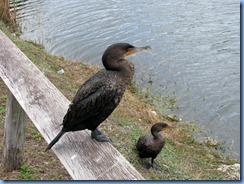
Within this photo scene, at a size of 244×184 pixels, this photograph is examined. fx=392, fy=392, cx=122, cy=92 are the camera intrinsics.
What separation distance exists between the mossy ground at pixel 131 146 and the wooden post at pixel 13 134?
0.11 m

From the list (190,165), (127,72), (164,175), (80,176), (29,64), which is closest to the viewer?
(80,176)

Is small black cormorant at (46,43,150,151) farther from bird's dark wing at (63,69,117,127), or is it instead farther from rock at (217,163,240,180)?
rock at (217,163,240,180)

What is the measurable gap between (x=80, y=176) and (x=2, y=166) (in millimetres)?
1897

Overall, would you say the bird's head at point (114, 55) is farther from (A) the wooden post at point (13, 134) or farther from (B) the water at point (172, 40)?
(B) the water at point (172, 40)

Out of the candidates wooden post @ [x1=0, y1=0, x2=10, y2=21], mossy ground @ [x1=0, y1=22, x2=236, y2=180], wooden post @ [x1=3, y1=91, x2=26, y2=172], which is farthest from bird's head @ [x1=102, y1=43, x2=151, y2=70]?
wooden post @ [x1=0, y1=0, x2=10, y2=21]

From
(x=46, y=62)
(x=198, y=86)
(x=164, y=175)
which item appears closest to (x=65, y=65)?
(x=46, y=62)

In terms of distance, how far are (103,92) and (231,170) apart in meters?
3.57

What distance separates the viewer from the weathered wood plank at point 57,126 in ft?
7.22

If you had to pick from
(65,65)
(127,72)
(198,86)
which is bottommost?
(198,86)

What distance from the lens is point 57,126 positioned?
2.74 metres

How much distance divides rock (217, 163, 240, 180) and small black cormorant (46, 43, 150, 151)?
319 centimetres

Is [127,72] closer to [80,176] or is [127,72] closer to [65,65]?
[80,176]

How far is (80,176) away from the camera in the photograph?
85.8 inches

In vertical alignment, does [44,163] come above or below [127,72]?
below
